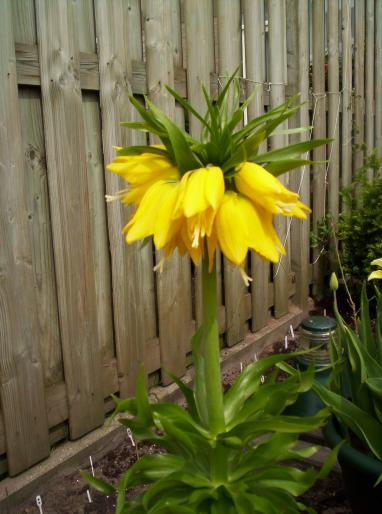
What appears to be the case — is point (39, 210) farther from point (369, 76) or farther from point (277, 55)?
point (369, 76)

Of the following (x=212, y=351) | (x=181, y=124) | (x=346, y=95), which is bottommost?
(x=212, y=351)

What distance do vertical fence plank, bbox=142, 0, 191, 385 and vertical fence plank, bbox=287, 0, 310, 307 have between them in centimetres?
147

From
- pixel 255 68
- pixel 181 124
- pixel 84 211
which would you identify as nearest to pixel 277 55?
pixel 255 68

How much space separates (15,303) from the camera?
2191 millimetres

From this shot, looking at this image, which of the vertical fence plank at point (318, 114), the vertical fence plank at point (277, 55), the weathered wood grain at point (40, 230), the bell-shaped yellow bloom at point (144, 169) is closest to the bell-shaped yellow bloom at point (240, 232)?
the bell-shaped yellow bloom at point (144, 169)

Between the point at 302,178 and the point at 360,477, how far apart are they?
111 inches

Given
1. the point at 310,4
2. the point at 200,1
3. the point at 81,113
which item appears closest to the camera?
the point at 81,113

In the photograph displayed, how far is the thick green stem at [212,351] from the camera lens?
1.05 m

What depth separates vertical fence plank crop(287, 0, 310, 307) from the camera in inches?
159

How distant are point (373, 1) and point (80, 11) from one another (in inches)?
138

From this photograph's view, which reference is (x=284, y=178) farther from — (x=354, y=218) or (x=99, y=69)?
(x=99, y=69)

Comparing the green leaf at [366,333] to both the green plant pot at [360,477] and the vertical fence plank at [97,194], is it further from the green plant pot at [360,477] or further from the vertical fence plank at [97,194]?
the vertical fence plank at [97,194]

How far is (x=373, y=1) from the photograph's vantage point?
4922 millimetres

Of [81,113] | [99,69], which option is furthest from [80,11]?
[81,113]
